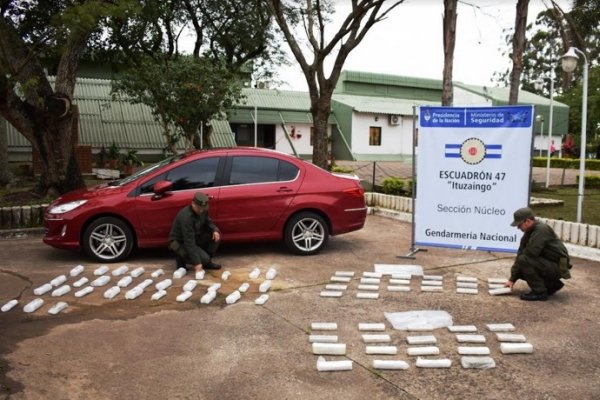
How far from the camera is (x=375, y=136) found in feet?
110

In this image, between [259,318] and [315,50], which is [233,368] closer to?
[259,318]

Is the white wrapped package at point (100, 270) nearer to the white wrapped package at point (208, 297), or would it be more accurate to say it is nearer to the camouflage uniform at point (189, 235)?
the camouflage uniform at point (189, 235)

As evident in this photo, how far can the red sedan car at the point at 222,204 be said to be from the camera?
24.2ft

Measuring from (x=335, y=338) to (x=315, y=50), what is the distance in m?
11.7

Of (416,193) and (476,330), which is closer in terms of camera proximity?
(476,330)

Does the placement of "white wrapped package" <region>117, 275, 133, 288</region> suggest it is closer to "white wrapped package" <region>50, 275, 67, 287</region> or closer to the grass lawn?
"white wrapped package" <region>50, 275, 67, 287</region>

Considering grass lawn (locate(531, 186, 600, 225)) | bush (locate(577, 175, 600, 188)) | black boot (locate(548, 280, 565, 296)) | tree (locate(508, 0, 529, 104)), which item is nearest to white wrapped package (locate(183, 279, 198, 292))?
black boot (locate(548, 280, 565, 296))

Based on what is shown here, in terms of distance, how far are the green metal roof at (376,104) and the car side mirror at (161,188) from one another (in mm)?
25219

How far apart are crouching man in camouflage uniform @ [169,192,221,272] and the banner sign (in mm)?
2934

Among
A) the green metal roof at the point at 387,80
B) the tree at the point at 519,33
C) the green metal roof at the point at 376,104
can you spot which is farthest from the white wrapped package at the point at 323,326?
the green metal roof at the point at 387,80

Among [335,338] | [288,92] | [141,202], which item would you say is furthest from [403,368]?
[288,92]

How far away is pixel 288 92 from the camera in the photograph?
33.9 m

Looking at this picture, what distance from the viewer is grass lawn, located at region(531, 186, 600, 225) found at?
10680 mm

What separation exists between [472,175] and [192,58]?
11.8 metres
